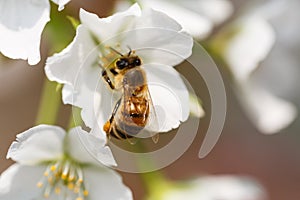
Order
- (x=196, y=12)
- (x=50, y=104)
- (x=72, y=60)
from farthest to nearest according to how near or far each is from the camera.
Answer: (x=196, y=12) → (x=50, y=104) → (x=72, y=60)

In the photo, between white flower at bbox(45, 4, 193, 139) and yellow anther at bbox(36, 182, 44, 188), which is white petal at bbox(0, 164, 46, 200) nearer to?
yellow anther at bbox(36, 182, 44, 188)

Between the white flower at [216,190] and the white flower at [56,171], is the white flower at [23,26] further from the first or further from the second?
the white flower at [216,190]

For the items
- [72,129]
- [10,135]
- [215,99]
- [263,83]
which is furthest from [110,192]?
[10,135]

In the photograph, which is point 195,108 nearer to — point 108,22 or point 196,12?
point 108,22

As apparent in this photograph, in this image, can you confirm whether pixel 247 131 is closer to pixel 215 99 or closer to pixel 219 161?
pixel 219 161

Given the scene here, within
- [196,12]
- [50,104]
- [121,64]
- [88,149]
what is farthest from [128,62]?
[196,12]

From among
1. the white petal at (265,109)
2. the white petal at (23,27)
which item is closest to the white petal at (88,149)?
the white petal at (23,27)

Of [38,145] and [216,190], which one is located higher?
[38,145]
